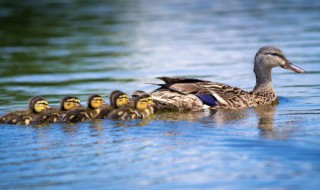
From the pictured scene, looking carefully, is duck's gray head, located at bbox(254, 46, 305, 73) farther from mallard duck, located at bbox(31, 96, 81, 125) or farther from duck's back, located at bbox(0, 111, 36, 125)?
duck's back, located at bbox(0, 111, 36, 125)

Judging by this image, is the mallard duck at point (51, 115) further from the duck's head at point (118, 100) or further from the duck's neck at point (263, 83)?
the duck's neck at point (263, 83)

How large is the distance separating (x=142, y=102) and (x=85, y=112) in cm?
65

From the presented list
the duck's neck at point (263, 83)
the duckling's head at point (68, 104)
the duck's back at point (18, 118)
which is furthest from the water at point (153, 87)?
the duckling's head at point (68, 104)

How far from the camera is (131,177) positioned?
8055 millimetres

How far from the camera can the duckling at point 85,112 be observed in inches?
411

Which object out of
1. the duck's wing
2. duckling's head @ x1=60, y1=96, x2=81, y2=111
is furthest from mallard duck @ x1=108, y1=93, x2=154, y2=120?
the duck's wing

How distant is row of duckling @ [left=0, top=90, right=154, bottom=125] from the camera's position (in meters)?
10.5

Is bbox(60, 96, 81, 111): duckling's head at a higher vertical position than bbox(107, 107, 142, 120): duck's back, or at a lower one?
higher

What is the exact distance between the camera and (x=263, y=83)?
1232 cm

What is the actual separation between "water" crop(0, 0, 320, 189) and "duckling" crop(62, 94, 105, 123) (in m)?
0.15

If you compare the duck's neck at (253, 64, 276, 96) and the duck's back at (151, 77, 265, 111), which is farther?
the duck's neck at (253, 64, 276, 96)

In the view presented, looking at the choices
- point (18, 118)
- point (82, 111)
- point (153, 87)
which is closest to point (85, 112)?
point (82, 111)

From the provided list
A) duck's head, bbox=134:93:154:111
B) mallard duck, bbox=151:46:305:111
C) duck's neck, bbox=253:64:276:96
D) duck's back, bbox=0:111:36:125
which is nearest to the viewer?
duck's back, bbox=0:111:36:125

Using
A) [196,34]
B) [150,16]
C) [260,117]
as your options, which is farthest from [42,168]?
[150,16]
